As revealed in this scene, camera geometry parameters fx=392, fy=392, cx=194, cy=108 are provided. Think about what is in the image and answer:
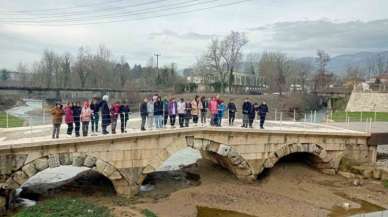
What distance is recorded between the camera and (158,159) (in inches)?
701

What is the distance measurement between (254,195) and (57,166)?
29.2 feet

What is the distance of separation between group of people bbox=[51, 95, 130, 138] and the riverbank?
9.86 feet

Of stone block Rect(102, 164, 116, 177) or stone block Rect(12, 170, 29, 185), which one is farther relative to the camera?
stone block Rect(102, 164, 116, 177)

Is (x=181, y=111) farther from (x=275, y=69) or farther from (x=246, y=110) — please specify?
(x=275, y=69)

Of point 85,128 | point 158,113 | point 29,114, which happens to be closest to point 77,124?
point 85,128

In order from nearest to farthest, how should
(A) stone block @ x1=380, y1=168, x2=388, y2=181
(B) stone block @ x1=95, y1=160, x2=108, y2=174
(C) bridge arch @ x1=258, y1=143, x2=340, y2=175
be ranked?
(B) stone block @ x1=95, y1=160, x2=108, y2=174, (C) bridge arch @ x1=258, y1=143, x2=340, y2=175, (A) stone block @ x1=380, y1=168, x2=388, y2=181

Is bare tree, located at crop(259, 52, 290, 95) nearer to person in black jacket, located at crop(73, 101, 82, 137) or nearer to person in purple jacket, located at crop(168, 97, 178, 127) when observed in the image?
person in purple jacket, located at crop(168, 97, 178, 127)

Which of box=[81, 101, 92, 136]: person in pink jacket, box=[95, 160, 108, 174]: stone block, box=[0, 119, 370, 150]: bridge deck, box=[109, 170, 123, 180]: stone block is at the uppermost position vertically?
box=[81, 101, 92, 136]: person in pink jacket

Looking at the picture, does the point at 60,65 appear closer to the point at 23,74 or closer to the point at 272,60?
the point at 23,74

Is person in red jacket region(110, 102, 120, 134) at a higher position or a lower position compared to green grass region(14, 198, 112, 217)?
higher

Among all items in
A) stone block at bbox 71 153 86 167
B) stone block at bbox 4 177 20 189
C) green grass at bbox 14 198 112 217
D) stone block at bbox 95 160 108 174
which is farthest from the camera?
stone block at bbox 95 160 108 174

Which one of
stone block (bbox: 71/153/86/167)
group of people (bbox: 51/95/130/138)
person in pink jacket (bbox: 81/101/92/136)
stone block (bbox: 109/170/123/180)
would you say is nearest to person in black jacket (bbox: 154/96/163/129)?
group of people (bbox: 51/95/130/138)

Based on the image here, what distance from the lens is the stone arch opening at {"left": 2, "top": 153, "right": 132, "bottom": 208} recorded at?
14.8 meters

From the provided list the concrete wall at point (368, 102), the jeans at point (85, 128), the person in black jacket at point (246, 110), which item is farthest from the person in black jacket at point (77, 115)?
the concrete wall at point (368, 102)
